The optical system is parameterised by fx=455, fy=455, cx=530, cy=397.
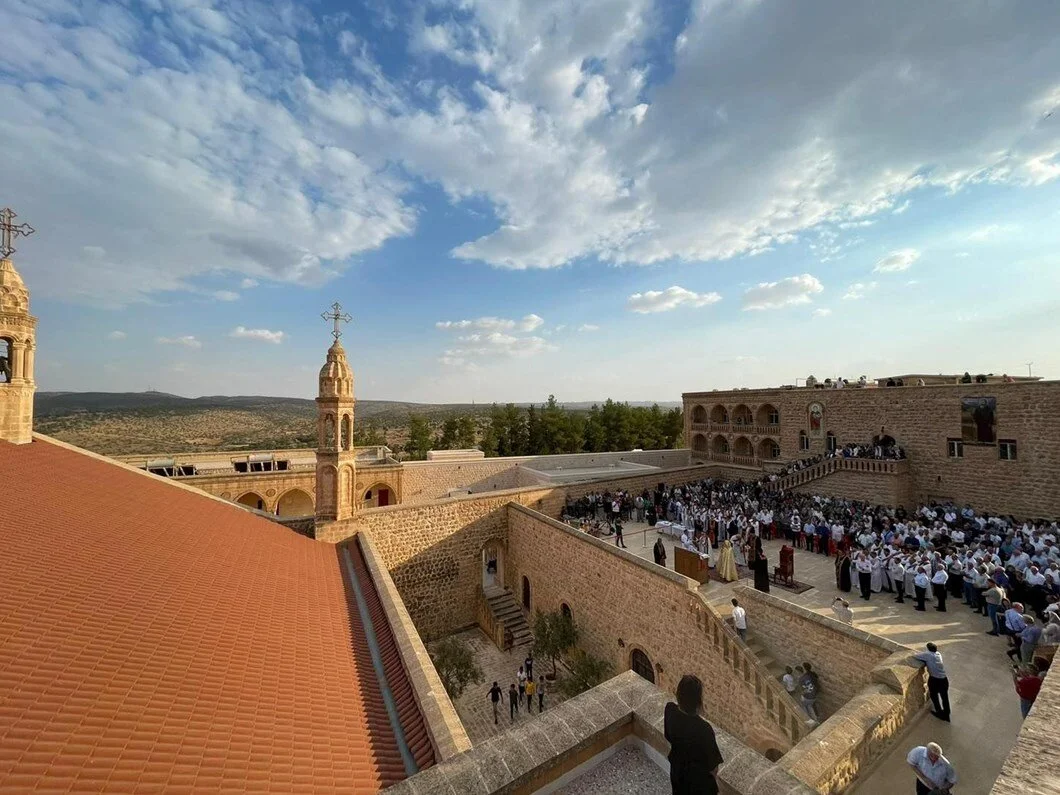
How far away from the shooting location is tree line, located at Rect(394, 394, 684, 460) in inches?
1673

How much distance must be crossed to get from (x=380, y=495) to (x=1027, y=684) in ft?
82.0

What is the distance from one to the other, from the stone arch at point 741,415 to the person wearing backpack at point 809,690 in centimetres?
Answer: 2548

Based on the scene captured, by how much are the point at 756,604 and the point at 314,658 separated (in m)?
8.86

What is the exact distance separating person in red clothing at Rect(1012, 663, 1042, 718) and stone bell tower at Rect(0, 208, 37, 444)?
1885cm

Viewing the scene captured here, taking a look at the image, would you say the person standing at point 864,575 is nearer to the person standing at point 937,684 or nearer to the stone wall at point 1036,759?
the person standing at point 937,684

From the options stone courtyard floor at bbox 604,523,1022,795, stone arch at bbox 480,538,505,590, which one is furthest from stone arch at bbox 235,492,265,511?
stone courtyard floor at bbox 604,523,1022,795

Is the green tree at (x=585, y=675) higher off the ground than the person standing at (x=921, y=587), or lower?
lower

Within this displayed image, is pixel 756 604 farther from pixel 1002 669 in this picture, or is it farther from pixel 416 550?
pixel 416 550

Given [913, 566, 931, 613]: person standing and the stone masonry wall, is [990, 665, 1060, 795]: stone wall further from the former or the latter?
the stone masonry wall

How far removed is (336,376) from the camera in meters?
14.2

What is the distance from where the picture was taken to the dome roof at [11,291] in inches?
417

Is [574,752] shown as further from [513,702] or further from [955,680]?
[513,702]

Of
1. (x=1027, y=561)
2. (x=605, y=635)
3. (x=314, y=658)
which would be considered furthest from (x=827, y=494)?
(x=314, y=658)

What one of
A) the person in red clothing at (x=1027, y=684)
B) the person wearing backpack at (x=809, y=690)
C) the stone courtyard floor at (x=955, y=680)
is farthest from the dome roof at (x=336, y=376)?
the person in red clothing at (x=1027, y=684)
